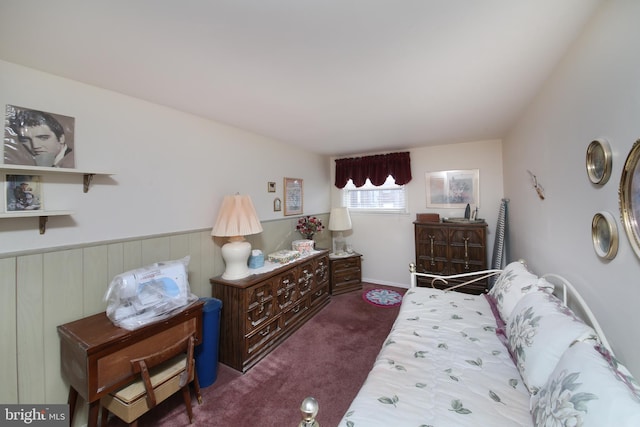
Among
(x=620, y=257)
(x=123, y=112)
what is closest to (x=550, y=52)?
(x=620, y=257)

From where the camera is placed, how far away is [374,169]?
4059mm

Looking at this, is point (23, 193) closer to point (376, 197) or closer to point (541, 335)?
point (541, 335)

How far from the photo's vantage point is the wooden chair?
A: 136 centimetres

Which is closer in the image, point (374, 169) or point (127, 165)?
point (127, 165)

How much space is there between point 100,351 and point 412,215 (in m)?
3.90

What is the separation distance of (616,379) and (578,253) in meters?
0.91

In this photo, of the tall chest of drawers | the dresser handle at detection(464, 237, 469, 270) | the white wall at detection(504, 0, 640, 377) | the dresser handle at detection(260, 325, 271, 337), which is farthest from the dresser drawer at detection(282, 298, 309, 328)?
the white wall at detection(504, 0, 640, 377)

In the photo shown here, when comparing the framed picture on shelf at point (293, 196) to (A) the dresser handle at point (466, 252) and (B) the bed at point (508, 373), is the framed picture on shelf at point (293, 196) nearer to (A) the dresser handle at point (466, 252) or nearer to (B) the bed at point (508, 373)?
(B) the bed at point (508, 373)

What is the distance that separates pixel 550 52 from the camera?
139 centimetres

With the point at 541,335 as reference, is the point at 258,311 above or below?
below

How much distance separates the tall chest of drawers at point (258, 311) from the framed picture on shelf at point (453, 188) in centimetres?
234

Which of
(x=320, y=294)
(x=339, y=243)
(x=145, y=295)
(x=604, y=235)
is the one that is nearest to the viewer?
(x=604, y=235)

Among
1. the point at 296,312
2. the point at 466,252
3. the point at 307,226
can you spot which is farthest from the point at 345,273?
the point at 466,252

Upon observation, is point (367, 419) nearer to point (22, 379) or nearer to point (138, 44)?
point (22, 379)
